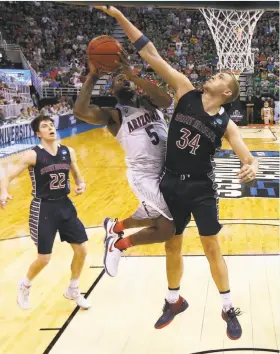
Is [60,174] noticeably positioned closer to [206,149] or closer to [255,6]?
[206,149]

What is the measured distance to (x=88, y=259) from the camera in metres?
6.38

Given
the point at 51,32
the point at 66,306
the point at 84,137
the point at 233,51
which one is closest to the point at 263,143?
the point at 233,51

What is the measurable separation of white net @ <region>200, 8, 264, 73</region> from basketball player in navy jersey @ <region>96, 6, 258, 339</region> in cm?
983

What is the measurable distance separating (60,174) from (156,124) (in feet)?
3.48

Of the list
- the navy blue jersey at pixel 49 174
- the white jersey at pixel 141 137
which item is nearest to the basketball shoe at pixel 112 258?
the white jersey at pixel 141 137

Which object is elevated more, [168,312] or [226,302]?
[226,302]

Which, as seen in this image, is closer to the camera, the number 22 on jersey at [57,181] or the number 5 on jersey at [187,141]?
the number 5 on jersey at [187,141]

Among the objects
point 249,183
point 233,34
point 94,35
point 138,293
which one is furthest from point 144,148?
point 94,35

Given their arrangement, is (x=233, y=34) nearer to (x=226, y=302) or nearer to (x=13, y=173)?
(x=13, y=173)

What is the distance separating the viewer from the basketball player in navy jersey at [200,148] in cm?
379

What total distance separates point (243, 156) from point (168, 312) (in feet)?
5.06

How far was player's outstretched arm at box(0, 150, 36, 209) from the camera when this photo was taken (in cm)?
451

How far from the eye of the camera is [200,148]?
3869mm

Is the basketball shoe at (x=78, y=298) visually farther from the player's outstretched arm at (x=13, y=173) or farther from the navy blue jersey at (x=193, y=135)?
the navy blue jersey at (x=193, y=135)
